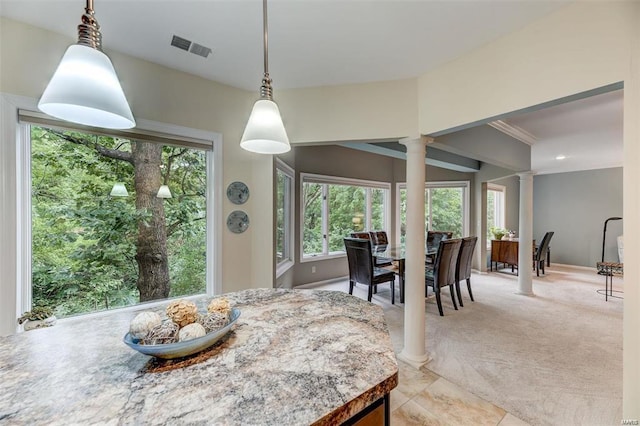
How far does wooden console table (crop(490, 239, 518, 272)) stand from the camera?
19.8 ft

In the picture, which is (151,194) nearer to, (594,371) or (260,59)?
(260,59)

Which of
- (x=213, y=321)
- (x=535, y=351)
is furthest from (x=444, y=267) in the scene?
(x=213, y=321)

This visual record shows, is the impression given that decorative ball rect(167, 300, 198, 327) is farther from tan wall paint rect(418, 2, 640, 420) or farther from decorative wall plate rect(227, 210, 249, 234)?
tan wall paint rect(418, 2, 640, 420)

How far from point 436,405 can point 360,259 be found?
211 centimetres

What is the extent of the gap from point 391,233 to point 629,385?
4805mm

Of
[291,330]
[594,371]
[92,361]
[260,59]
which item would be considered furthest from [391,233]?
[92,361]

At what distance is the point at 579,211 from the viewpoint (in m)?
6.84

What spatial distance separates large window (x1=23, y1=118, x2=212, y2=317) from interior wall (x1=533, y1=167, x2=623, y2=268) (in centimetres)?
884

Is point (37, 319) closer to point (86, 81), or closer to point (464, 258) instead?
point (86, 81)

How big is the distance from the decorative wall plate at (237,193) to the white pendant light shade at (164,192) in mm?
510

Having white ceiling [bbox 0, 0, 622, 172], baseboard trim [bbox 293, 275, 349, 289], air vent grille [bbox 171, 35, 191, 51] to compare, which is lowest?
baseboard trim [bbox 293, 275, 349, 289]

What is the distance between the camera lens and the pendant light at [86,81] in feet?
2.91

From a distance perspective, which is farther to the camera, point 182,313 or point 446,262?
point 446,262

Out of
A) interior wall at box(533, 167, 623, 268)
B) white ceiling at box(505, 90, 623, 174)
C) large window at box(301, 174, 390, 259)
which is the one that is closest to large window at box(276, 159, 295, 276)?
large window at box(301, 174, 390, 259)
